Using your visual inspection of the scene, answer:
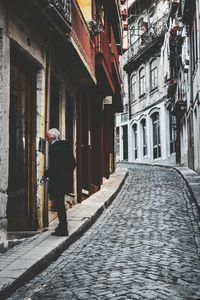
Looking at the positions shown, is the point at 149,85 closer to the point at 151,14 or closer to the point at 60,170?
the point at 151,14

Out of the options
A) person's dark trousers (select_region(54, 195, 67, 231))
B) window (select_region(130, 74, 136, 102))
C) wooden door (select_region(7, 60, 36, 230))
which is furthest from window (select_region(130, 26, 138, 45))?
person's dark trousers (select_region(54, 195, 67, 231))

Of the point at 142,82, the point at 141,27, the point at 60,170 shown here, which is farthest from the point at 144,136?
the point at 60,170

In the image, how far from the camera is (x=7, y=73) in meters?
7.30

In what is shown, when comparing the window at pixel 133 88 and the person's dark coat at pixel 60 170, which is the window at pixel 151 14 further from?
the person's dark coat at pixel 60 170

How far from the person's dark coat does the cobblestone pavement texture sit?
92cm

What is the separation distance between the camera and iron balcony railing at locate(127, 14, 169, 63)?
105 ft

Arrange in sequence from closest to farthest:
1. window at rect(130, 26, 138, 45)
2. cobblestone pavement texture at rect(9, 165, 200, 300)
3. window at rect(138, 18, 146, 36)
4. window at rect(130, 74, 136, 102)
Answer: cobblestone pavement texture at rect(9, 165, 200, 300) → window at rect(138, 18, 146, 36) → window at rect(130, 74, 136, 102) → window at rect(130, 26, 138, 45)

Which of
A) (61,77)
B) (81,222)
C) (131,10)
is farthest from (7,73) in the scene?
(131,10)

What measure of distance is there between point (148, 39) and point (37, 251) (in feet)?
95.8

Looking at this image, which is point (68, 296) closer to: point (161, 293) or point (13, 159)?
point (161, 293)

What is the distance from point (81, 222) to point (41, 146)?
1.62 metres

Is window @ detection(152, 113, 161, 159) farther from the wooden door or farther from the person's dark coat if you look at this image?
the person's dark coat

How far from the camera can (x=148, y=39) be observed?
3441cm

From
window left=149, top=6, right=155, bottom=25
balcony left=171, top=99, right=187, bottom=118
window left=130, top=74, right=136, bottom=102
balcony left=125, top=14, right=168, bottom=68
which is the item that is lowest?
balcony left=171, top=99, right=187, bottom=118
